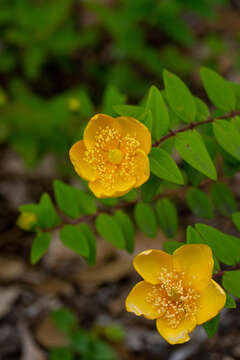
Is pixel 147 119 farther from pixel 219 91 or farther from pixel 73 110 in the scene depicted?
pixel 73 110

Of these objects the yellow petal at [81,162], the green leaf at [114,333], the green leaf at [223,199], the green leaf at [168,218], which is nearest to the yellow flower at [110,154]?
the yellow petal at [81,162]

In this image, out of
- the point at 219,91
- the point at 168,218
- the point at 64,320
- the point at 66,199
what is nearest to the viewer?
the point at 219,91

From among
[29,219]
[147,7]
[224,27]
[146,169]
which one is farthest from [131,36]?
[146,169]

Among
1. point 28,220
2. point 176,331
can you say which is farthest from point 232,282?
point 28,220

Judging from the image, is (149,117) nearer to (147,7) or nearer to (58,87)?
(147,7)

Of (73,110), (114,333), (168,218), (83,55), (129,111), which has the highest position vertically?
(129,111)

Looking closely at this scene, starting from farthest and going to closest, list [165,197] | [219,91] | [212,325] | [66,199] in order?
1. [165,197]
2. [66,199]
3. [219,91]
4. [212,325]

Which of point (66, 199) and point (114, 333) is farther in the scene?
point (114, 333)
